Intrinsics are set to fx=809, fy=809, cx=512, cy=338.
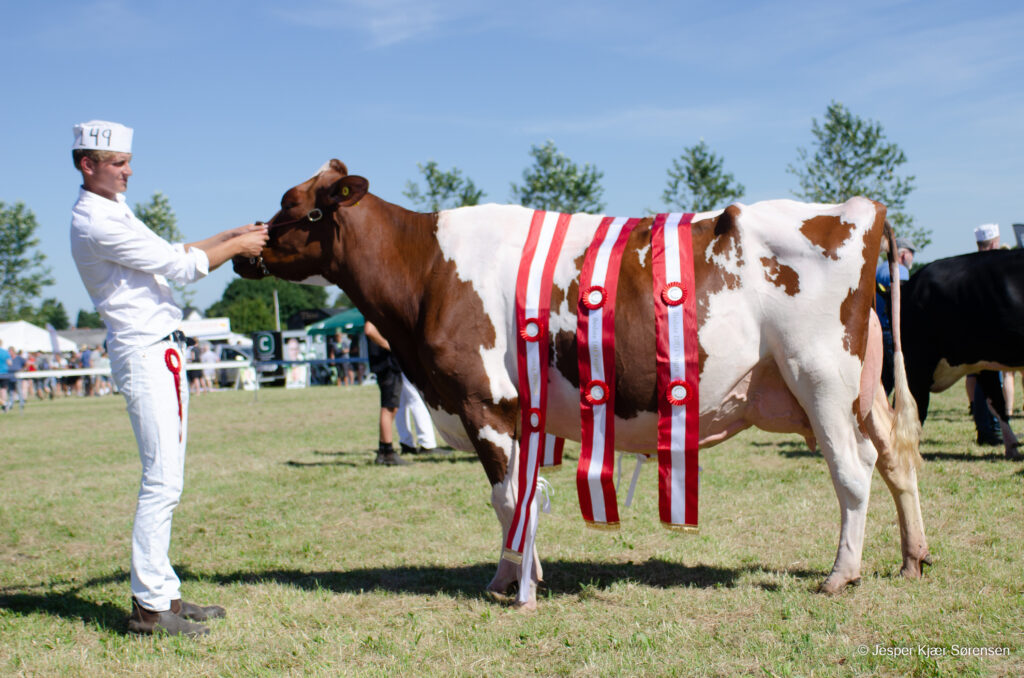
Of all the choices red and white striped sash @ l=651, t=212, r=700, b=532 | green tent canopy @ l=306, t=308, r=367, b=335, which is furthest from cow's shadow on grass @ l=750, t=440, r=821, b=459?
green tent canopy @ l=306, t=308, r=367, b=335

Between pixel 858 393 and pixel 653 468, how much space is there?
4836mm

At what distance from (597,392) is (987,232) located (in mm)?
7397

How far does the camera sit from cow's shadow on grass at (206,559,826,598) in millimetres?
4809

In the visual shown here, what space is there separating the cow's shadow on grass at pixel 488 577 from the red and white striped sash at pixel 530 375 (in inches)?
22.4

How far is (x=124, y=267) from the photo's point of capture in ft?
13.9

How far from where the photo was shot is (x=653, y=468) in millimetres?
9055

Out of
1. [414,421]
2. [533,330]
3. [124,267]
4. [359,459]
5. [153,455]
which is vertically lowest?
[359,459]

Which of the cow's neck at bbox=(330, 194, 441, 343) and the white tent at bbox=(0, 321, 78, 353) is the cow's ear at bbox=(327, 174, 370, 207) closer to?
the cow's neck at bbox=(330, 194, 441, 343)

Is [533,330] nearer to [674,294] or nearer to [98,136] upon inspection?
[674,294]

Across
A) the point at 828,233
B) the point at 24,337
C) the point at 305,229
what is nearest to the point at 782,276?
the point at 828,233

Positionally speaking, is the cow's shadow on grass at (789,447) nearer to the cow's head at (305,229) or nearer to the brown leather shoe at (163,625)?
the cow's head at (305,229)

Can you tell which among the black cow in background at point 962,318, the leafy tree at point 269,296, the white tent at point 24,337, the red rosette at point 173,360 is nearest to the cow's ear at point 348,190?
the red rosette at point 173,360

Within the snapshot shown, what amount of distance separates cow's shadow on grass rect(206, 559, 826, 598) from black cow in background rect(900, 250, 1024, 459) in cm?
375

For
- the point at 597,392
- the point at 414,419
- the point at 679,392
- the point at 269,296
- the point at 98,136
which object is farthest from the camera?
the point at 269,296
